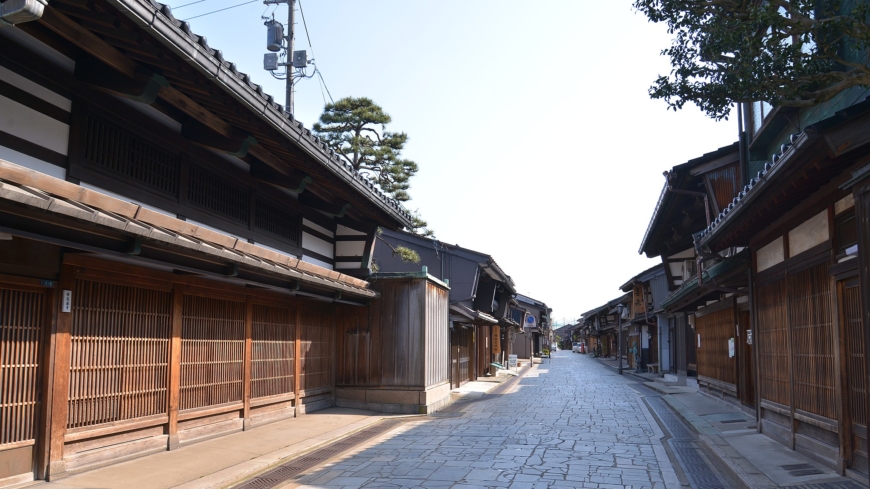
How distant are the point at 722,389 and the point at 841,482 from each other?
→ 1218 centimetres

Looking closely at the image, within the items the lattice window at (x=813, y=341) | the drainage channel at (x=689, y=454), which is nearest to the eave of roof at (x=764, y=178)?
the lattice window at (x=813, y=341)

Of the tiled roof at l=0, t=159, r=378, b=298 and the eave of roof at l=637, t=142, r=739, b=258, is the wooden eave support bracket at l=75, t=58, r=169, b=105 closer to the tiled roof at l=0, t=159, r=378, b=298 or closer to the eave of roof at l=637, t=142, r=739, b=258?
the tiled roof at l=0, t=159, r=378, b=298

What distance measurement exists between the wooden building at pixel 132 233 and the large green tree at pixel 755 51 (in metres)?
5.75

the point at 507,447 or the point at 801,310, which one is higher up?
the point at 801,310

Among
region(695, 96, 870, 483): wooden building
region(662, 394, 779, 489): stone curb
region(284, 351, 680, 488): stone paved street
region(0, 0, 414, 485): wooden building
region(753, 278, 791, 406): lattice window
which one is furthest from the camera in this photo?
region(753, 278, 791, 406): lattice window

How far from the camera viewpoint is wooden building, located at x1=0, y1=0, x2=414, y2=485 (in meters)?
7.40

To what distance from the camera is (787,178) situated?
30.5 ft

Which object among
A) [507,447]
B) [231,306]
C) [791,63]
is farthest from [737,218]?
[231,306]

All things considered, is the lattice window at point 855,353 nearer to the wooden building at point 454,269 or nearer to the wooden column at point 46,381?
the wooden column at point 46,381

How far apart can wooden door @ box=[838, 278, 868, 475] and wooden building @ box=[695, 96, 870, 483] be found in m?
0.01

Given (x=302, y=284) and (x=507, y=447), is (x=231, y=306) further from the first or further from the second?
(x=507, y=447)

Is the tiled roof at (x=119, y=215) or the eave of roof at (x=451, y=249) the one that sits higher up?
the eave of roof at (x=451, y=249)

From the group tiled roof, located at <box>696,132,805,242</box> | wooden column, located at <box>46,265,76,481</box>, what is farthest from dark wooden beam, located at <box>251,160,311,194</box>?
tiled roof, located at <box>696,132,805,242</box>

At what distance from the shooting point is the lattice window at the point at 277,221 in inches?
546
